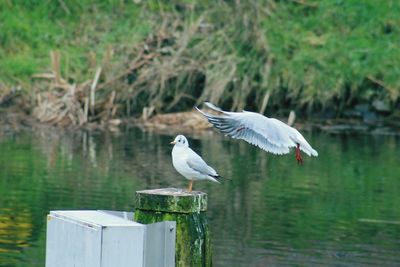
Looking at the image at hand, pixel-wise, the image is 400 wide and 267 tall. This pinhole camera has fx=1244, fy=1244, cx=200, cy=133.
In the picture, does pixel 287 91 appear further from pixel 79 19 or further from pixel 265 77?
pixel 79 19

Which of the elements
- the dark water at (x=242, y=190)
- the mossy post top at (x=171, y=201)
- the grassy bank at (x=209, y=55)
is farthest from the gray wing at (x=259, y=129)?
the grassy bank at (x=209, y=55)

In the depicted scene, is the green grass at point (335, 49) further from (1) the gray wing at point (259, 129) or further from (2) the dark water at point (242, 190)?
(1) the gray wing at point (259, 129)

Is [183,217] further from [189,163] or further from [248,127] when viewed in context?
[248,127]

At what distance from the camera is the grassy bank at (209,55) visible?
27.0 meters

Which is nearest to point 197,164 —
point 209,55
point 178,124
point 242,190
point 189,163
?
point 189,163

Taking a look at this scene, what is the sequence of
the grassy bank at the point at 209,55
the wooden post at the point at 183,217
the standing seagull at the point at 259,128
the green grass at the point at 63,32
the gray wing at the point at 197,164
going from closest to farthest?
the wooden post at the point at 183,217
the gray wing at the point at 197,164
the standing seagull at the point at 259,128
the grassy bank at the point at 209,55
the green grass at the point at 63,32

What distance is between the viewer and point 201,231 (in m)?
7.89

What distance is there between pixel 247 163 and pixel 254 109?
7.09 meters

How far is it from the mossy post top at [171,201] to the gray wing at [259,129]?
3163mm

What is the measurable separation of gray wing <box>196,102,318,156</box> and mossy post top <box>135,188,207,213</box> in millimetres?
3163

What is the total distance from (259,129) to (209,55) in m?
16.8

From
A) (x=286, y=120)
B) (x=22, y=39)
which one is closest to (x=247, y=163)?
(x=286, y=120)

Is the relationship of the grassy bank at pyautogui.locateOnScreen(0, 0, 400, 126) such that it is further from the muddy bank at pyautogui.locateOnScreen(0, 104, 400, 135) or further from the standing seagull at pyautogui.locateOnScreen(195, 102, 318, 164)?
the standing seagull at pyautogui.locateOnScreen(195, 102, 318, 164)

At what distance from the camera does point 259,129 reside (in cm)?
1127
